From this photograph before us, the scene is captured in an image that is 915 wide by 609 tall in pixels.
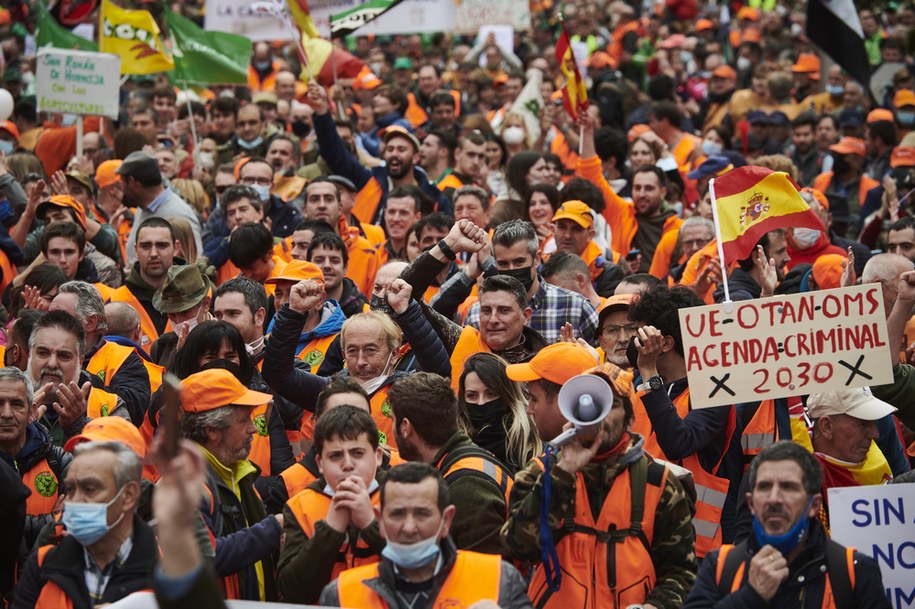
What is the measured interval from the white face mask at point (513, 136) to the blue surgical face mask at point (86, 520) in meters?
10.6

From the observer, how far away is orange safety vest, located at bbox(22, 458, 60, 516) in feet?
21.4

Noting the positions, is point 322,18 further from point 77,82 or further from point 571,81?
point 571,81

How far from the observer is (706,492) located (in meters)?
6.54

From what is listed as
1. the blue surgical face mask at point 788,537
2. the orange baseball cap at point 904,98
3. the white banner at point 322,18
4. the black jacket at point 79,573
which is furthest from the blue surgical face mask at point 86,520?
the orange baseball cap at point 904,98

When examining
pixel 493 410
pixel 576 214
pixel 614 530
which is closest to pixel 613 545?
pixel 614 530

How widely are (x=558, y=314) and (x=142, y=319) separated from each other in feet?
9.27

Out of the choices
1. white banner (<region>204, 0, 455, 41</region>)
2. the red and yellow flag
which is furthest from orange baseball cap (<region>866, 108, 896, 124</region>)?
white banner (<region>204, 0, 455, 41</region>)

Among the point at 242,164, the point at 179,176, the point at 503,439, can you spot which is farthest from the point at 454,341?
the point at 179,176

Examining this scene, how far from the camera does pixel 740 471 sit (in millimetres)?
6625

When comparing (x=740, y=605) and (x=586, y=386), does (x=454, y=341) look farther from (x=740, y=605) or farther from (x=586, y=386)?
(x=740, y=605)

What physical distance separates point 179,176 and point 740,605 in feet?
36.6

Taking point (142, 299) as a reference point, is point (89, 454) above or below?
below

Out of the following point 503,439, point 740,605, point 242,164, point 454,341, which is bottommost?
point 740,605

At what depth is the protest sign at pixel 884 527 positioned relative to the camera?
19.5ft
